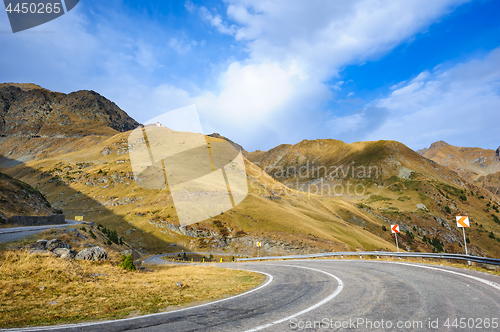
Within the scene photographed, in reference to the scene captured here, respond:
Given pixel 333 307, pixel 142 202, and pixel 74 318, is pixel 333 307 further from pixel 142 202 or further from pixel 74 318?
pixel 142 202

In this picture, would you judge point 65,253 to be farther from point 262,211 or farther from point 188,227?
point 262,211

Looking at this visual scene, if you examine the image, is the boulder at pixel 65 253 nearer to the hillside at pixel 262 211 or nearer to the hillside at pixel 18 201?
the hillside at pixel 18 201

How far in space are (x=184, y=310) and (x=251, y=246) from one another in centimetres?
5553

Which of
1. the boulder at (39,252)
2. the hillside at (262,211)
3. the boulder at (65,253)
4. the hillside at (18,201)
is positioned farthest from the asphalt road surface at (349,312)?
the hillside at (262,211)

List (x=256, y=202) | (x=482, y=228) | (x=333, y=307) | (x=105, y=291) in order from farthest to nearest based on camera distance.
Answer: (x=482, y=228) → (x=256, y=202) → (x=105, y=291) → (x=333, y=307)

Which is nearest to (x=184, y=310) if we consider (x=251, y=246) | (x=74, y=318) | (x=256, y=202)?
(x=74, y=318)

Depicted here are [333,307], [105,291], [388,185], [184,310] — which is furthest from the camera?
[388,185]

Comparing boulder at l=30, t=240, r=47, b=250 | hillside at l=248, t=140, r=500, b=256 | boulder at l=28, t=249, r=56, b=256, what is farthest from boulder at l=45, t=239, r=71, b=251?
hillside at l=248, t=140, r=500, b=256

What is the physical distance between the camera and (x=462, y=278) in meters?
10.9

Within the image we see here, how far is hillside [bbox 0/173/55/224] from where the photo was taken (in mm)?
30281

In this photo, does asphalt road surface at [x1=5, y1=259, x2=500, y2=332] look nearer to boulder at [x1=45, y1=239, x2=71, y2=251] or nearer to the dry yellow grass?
the dry yellow grass
